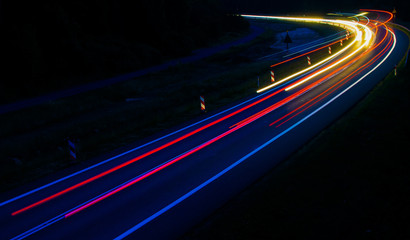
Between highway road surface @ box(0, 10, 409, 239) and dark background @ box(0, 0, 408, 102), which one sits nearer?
highway road surface @ box(0, 10, 409, 239)

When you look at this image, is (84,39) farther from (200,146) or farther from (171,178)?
(171,178)

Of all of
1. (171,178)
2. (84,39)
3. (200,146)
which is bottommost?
(200,146)

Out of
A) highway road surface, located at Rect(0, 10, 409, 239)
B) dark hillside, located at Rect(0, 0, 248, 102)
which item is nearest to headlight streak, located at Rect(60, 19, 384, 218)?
highway road surface, located at Rect(0, 10, 409, 239)

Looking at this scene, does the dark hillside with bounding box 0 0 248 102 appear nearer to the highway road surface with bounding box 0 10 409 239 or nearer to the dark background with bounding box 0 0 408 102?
the dark background with bounding box 0 0 408 102

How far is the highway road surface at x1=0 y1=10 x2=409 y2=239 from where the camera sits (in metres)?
8.28

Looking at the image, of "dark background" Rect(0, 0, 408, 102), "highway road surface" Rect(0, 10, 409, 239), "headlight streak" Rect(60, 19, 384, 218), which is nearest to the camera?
"highway road surface" Rect(0, 10, 409, 239)

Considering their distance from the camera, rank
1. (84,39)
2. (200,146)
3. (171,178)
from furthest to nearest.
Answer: (84,39) → (200,146) → (171,178)

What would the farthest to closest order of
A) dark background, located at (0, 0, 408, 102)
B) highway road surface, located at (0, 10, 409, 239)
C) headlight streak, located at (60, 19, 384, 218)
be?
dark background, located at (0, 0, 408, 102), headlight streak, located at (60, 19, 384, 218), highway road surface, located at (0, 10, 409, 239)

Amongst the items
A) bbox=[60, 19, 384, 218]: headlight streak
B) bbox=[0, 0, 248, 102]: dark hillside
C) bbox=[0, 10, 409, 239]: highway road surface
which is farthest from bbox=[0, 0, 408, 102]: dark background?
bbox=[60, 19, 384, 218]: headlight streak

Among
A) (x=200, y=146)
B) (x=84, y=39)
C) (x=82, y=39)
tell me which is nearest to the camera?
(x=200, y=146)

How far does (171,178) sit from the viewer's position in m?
10.6

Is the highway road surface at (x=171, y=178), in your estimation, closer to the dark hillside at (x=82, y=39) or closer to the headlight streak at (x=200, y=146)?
the headlight streak at (x=200, y=146)

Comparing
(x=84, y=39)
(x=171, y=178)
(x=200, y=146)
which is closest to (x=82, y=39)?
(x=84, y=39)

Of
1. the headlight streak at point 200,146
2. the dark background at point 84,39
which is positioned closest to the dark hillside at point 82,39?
the dark background at point 84,39
